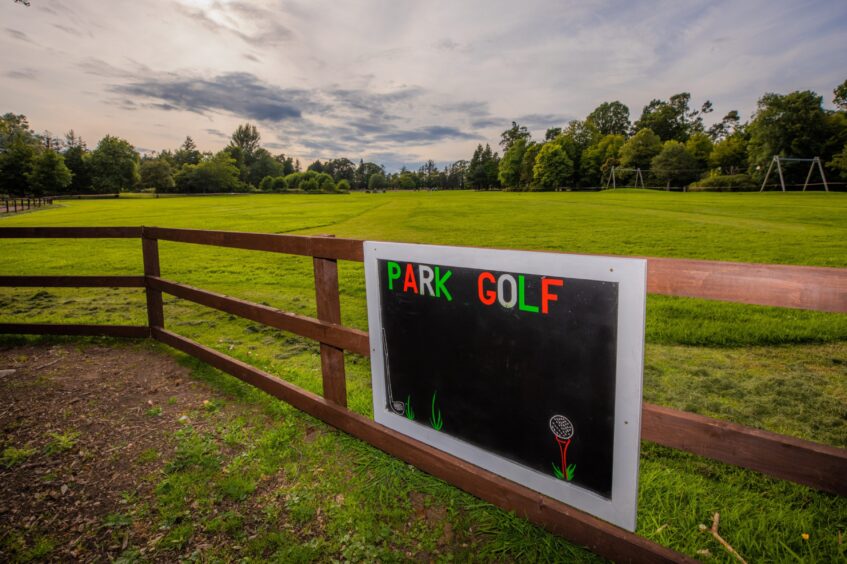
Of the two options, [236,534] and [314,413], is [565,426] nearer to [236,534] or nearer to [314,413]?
[236,534]

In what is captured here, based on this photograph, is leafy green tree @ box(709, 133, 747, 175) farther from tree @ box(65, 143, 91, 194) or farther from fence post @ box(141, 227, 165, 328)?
tree @ box(65, 143, 91, 194)

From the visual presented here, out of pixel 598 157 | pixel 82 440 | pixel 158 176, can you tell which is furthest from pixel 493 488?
pixel 158 176

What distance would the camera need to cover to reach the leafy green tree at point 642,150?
77688 millimetres

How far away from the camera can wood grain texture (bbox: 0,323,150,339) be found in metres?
5.75

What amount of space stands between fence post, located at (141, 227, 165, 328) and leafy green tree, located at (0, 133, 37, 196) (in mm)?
96256

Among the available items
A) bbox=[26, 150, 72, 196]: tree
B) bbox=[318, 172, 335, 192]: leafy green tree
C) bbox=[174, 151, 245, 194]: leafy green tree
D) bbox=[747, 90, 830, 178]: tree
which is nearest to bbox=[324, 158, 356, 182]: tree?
bbox=[318, 172, 335, 192]: leafy green tree

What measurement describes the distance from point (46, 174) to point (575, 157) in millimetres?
104062

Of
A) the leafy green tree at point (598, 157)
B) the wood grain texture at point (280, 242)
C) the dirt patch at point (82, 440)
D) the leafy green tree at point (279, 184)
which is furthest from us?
the leafy green tree at point (279, 184)

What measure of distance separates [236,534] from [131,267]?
39.5ft

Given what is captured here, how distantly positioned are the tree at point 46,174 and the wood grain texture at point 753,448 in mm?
100177

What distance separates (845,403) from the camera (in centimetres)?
388

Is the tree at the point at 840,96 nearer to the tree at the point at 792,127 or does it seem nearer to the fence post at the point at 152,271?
the tree at the point at 792,127

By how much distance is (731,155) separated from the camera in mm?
67438

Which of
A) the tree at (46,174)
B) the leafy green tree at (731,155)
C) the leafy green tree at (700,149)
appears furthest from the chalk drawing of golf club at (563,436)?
the tree at (46,174)
